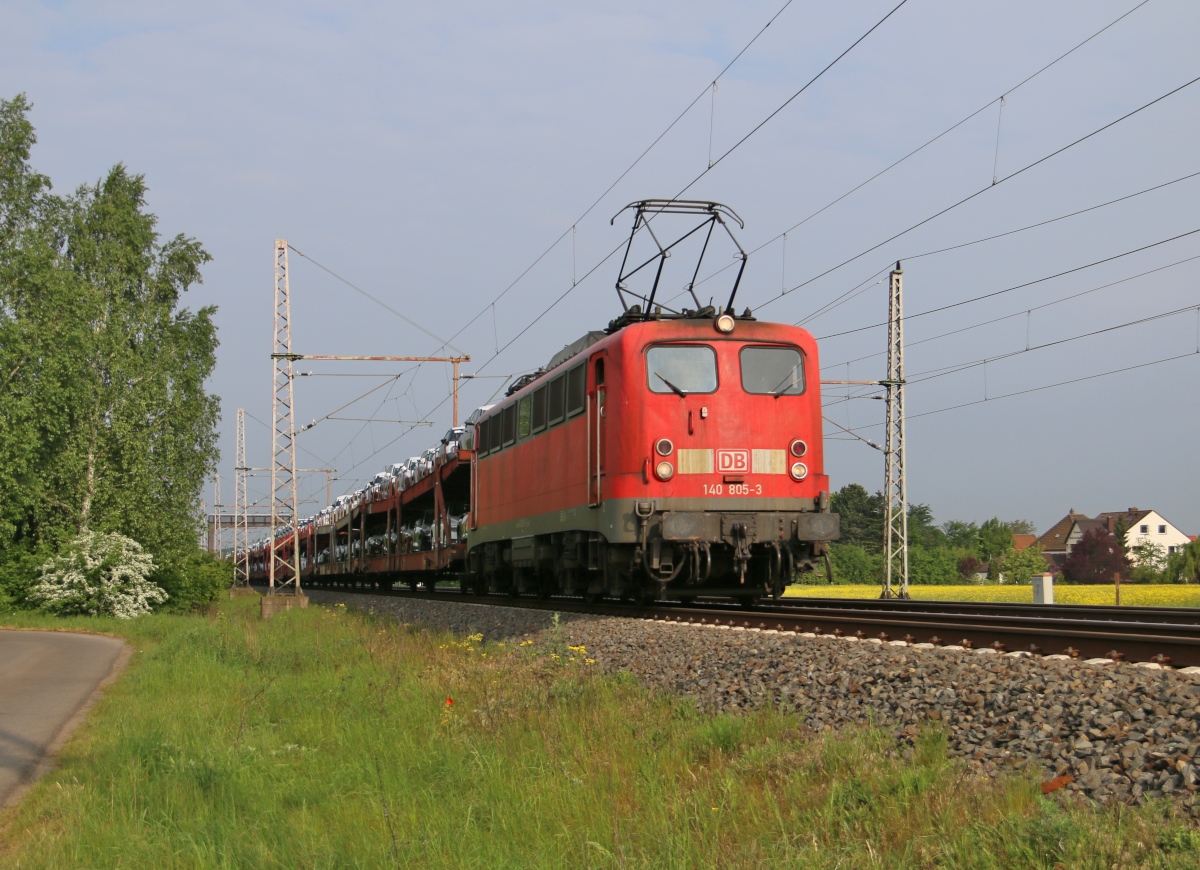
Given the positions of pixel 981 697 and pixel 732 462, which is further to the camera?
pixel 732 462

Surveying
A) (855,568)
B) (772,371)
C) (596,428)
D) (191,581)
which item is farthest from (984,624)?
(855,568)

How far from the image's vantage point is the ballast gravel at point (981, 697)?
5.14 metres

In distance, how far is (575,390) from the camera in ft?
50.6

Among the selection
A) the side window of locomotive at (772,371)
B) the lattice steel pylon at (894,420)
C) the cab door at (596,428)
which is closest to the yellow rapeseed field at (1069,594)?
the lattice steel pylon at (894,420)

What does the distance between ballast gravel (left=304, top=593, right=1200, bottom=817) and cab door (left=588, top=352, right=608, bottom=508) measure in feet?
11.4

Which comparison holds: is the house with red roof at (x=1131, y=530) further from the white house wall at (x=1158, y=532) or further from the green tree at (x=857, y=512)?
the green tree at (x=857, y=512)

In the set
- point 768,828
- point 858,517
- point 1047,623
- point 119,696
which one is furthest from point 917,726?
point 858,517

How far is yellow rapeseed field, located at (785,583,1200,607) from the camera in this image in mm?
26198

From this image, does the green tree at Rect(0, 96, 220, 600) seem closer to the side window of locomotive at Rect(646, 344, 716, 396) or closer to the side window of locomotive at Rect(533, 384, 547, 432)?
the side window of locomotive at Rect(533, 384, 547, 432)

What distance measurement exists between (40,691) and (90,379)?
63.3 feet

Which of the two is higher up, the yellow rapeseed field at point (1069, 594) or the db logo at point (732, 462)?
the db logo at point (732, 462)

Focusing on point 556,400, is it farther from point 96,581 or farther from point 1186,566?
point 1186,566

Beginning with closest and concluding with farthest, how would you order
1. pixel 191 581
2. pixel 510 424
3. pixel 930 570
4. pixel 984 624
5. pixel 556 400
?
pixel 984 624 → pixel 556 400 → pixel 510 424 → pixel 191 581 → pixel 930 570

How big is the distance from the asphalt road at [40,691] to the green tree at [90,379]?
348 inches
